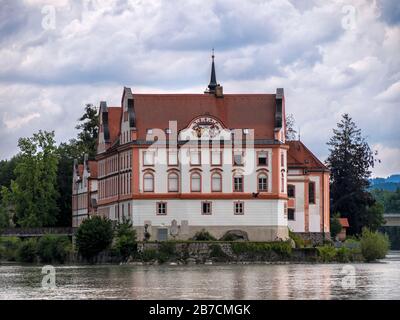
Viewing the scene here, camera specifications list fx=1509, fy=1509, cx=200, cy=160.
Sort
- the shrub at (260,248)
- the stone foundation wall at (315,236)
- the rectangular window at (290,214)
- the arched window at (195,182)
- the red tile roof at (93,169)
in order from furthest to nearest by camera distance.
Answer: the red tile roof at (93,169) < the rectangular window at (290,214) < the stone foundation wall at (315,236) < the arched window at (195,182) < the shrub at (260,248)

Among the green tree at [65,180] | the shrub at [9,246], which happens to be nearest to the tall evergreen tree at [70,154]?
the green tree at [65,180]

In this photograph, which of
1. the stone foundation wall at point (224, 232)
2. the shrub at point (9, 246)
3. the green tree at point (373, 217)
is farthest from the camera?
the green tree at point (373, 217)

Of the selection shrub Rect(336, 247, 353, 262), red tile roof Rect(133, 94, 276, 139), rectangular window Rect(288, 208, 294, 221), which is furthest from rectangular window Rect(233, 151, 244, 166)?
rectangular window Rect(288, 208, 294, 221)

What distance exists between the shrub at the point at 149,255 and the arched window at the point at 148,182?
8302 mm

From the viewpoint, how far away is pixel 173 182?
119 m

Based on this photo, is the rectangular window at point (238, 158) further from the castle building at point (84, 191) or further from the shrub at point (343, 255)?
the castle building at point (84, 191)

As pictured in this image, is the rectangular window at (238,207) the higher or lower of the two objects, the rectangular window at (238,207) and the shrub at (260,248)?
the higher

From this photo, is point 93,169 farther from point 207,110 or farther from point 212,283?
point 212,283

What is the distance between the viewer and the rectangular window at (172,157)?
4628 inches

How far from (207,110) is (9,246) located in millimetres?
26589

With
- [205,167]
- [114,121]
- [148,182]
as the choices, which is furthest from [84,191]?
[205,167]
